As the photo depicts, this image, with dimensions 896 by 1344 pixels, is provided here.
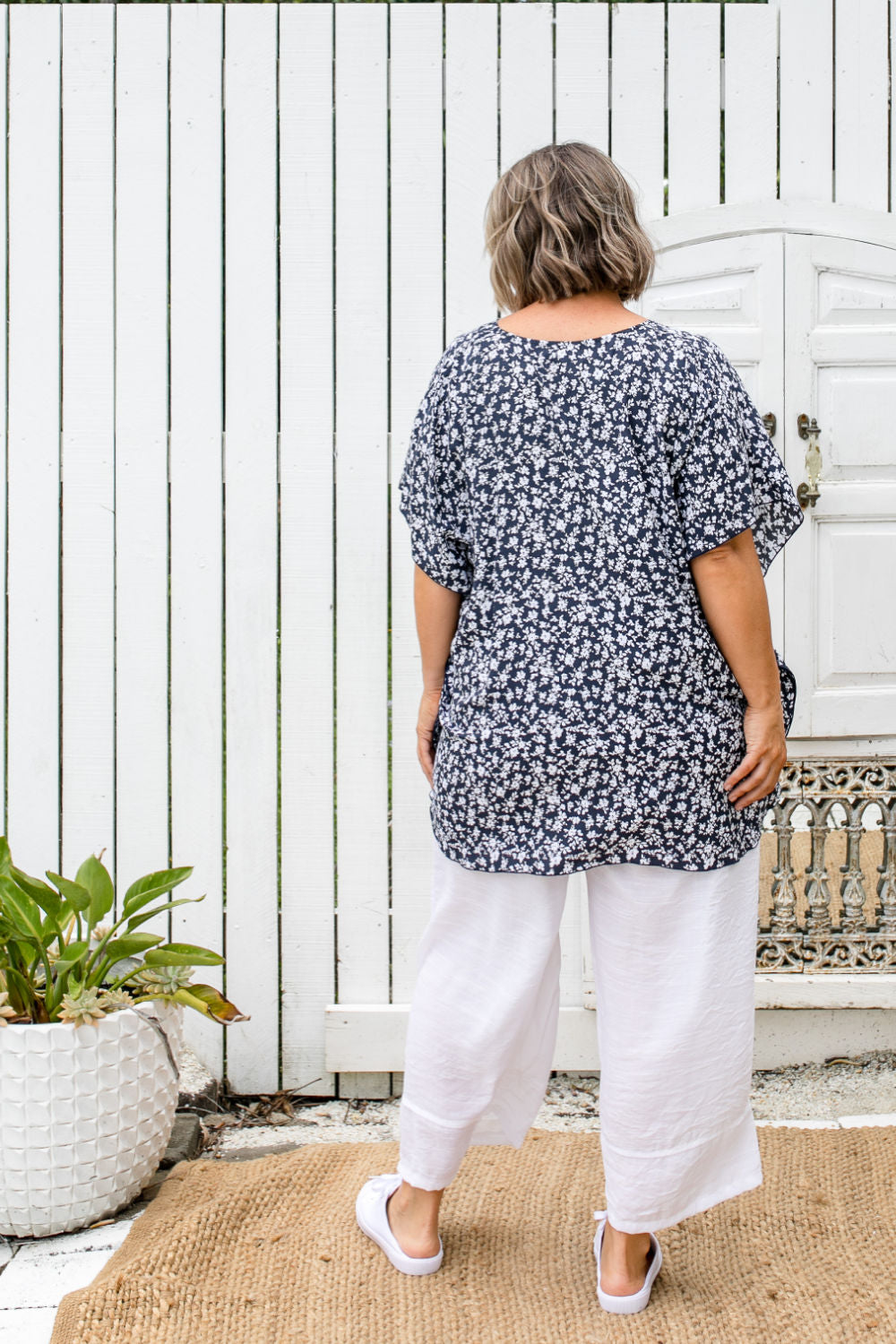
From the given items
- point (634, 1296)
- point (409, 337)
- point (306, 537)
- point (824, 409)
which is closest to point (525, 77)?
point (409, 337)

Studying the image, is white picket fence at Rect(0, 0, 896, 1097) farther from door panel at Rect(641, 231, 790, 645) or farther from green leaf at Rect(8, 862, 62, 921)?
green leaf at Rect(8, 862, 62, 921)

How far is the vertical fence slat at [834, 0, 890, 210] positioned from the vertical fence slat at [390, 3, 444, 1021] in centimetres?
89

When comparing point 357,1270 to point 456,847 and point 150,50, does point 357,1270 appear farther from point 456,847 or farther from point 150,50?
point 150,50

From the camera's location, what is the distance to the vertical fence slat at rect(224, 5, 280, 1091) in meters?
2.37

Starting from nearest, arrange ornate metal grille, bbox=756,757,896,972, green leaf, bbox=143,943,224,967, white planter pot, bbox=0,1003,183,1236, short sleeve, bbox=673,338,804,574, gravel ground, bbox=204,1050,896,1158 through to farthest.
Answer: short sleeve, bbox=673,338,804,574
white planter pot, bbox=0,1003,183,1236
green leaf, bbox=143,943,224,967
gravel ground, bbox=204,1050,896,1158
ornate metal grille, bbox=756,757,896,972

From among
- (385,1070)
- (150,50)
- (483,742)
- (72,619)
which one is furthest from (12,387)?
(385,1070)

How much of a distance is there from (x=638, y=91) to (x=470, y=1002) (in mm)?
1957

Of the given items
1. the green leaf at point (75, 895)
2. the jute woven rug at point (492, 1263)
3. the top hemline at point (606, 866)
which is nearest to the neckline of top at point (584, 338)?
the top hemline at point (606, 866)

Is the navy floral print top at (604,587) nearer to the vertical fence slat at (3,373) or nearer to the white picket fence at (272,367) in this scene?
the white picket fence at (272,367)

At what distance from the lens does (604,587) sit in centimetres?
143

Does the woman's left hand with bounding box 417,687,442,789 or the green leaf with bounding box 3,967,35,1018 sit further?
the green leaf with bounding box 3,967,35,1018

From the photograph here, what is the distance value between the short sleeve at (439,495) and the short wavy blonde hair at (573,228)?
0.19 meters

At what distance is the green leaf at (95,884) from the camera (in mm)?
1889

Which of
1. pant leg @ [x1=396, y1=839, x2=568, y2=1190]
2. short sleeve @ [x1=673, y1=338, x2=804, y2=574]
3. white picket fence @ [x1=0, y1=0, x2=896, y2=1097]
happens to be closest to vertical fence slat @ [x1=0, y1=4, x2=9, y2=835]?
white picket fence @ [x1=0, y1=0, x2=896, y2=1097]
